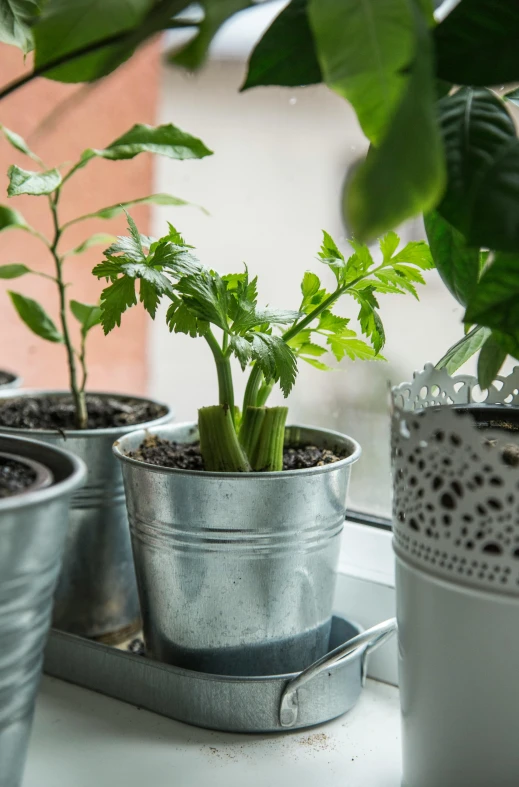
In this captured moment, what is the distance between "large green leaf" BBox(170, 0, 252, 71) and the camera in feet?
1.12

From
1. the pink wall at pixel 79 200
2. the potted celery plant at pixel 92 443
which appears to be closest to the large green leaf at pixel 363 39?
the potted celery plant at pixel 92 443

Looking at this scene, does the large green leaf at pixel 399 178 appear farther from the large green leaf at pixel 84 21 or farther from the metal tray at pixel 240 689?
the metal tray at pixel 240 689

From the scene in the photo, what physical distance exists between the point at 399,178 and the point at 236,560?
0.46 meters

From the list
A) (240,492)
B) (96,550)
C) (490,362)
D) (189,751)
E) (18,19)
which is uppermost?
(18,19)

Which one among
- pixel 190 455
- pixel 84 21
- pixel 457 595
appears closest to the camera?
pixel 84 21

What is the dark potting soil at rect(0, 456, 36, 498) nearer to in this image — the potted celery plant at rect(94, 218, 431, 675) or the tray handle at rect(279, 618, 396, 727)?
the potted celery plant at rect(94, 218, 431, 675)

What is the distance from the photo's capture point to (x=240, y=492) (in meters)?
0.68

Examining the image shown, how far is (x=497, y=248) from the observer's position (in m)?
0.41

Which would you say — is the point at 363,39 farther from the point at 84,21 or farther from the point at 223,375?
the point at 223,375

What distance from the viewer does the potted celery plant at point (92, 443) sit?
2.67 ft

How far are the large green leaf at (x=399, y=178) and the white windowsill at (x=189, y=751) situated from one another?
1.74 feet

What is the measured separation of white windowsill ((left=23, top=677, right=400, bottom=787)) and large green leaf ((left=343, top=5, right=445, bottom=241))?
53 cm

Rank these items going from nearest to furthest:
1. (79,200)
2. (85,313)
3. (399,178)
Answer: (399,178) → (85,313) → (79,200)

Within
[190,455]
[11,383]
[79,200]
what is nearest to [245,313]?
[190,455]
